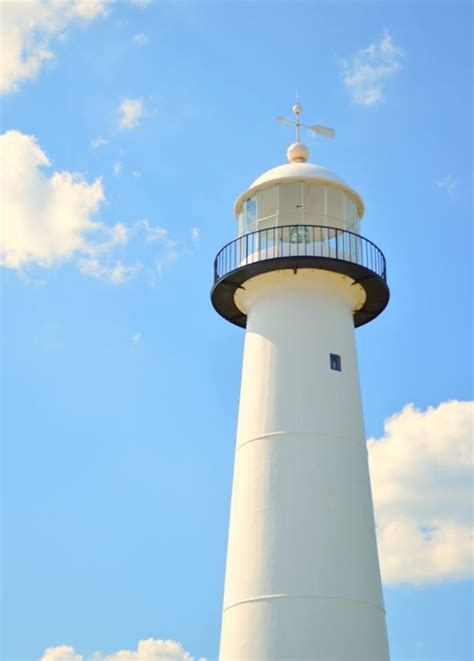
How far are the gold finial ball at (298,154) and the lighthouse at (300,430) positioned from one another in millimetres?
32

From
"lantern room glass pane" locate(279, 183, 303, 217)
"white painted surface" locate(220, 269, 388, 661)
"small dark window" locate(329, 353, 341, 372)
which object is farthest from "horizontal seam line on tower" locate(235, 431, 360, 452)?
"lantern room glass pane" locate(279, 183, 303, 217)

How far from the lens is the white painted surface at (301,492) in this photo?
19438mm

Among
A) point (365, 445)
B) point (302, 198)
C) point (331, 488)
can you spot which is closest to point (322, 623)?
point (331, 488)

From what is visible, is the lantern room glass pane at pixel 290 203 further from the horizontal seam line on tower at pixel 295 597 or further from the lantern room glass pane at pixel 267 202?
the horizontal seam line on tower at pixel 295 597

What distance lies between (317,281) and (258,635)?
289 inches

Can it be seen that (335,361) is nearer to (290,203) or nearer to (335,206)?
(335,206)

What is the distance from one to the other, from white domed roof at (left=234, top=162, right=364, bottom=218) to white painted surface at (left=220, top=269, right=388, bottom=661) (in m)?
2.09

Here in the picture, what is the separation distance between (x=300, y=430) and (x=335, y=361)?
181cm

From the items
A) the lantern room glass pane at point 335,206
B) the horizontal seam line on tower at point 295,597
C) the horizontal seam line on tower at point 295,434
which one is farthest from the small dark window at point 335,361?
the horizontal seam line on tower at point 295,597

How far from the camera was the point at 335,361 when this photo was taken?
21.8m

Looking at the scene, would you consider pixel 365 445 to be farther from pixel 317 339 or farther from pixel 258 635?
pixel 258 635

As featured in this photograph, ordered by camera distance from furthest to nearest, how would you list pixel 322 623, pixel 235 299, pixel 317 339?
pixel 235 299 < pixel 317 339 < pixel 322 623

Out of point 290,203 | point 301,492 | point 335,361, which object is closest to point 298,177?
point 290,203

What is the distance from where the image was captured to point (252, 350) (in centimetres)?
2244
